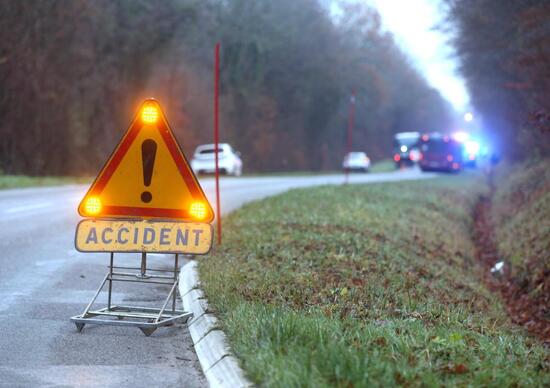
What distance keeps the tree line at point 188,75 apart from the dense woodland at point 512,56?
17.1m

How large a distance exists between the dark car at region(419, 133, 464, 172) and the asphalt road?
51.0 m

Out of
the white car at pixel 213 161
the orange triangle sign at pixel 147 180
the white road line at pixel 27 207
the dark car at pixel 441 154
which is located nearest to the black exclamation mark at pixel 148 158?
the orange triangle sign at pixel 147 180

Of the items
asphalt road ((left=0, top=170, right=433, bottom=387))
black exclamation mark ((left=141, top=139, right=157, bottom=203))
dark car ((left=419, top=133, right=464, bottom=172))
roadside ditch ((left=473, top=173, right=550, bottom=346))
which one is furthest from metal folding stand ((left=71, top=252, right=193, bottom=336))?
dark car ((left=419, top=133, right=464, bottom=172))

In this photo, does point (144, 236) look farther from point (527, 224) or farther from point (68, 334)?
point (527, 224)

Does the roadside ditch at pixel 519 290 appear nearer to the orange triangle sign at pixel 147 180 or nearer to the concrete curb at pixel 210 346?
the concrete curb at pixel 210 346

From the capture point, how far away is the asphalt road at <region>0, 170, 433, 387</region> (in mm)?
6980

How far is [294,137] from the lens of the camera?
7519 cm

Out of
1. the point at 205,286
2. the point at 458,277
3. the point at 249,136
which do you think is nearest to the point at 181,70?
the point at 249,136

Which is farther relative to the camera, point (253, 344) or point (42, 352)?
point (42, 352)

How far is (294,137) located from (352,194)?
48733 mm

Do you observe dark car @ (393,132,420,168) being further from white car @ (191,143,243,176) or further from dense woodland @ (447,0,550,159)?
dense woodland @ (447,0,550,159)

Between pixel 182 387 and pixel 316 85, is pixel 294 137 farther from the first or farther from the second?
pixel 182 387

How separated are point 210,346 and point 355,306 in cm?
210

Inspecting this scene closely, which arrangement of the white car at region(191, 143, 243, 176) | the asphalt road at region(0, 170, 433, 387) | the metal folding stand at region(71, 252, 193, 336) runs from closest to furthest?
the asphalt road at region(0, 170, 433, 387) < the metal folding stand at region(71, 252, 193, 336) < the white car at region(191, 143, 243, 176)
